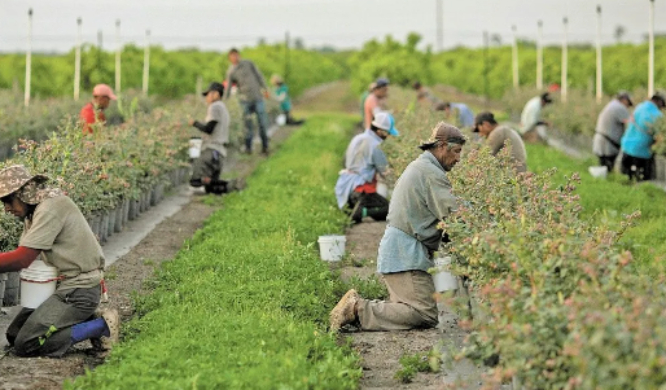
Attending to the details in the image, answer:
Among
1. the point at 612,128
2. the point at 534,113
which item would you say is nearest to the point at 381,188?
the point at 612,128

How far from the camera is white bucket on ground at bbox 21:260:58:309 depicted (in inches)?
298

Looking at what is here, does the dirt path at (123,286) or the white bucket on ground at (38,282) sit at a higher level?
the white bucket on ground at (38,282)

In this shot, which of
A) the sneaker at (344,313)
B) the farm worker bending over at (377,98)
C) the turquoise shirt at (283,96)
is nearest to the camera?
the sneaker at (344,313)

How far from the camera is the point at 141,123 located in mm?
16078

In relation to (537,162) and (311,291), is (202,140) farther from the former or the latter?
(311,291)

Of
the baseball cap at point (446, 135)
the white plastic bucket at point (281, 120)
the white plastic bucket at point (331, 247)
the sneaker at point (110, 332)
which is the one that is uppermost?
the white plastic bucket at point (281, 120)

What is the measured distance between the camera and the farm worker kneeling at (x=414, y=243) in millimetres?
8273

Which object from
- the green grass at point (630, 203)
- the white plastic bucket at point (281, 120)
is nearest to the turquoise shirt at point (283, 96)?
the white plastic bucket at point (281, 120)

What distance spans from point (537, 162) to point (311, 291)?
Answer: 11117mm

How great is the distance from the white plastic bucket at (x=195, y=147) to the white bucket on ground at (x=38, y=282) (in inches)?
355

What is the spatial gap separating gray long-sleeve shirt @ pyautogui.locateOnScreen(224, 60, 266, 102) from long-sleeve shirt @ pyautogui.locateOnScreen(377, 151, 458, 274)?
13997mm

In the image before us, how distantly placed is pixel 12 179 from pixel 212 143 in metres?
9.06

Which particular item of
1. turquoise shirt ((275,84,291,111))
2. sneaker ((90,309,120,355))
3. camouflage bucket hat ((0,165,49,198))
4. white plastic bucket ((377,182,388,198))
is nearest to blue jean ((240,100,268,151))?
white plastic bucket ((377,182,388,198))

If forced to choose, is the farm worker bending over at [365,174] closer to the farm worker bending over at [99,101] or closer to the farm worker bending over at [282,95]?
the farm worker bending over at [99,101]
